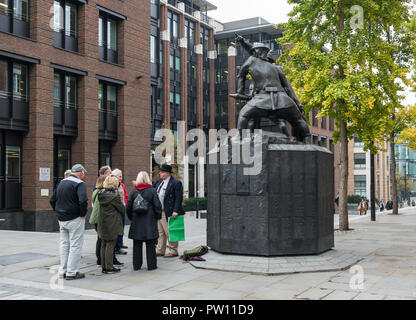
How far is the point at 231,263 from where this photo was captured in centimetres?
877

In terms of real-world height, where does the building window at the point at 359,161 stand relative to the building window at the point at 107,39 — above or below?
below

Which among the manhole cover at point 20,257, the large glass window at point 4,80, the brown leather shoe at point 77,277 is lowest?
the manhole cover at point 20,257

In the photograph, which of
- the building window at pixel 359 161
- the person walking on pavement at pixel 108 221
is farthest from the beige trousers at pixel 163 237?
the building window at pixel 359 161

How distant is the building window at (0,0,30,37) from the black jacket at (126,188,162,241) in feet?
47.3

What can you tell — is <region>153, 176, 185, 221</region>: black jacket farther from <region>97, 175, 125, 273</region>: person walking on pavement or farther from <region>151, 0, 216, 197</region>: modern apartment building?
<region>151, 0, 216, 197</region>: modern apartment building

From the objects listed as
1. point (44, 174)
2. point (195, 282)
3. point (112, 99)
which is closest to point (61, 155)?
point (44, 174)

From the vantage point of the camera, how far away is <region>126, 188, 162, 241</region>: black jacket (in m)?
8.38

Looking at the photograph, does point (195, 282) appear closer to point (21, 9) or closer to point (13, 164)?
point (13, 164)

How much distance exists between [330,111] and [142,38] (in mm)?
13695

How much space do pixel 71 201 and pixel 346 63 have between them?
38.1 feet

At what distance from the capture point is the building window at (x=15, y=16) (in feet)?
63.5

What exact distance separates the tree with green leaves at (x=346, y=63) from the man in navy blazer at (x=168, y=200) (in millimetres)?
7935

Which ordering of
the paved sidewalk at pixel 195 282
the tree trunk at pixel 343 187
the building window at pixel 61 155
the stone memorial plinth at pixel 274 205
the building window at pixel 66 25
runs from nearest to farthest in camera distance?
the paved sidewalk at pixel 195 282 < the stone memorial plinth at pixel 274 205 < the tree trunk at pixel 343 187 < the building window at pixel 66 25 < the building window at pixel 61 155

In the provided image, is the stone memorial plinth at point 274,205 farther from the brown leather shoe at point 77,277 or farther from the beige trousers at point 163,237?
the brown leather shoe at point 77,277
